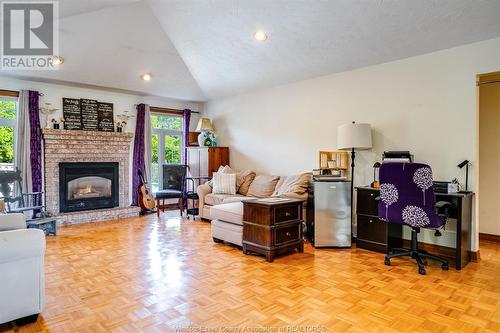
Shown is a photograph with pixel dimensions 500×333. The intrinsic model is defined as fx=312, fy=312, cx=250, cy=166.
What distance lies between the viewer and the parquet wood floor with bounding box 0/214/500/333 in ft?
7.06

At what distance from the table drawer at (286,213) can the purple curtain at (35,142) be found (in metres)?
4.27

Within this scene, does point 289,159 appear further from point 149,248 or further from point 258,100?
point 149,248

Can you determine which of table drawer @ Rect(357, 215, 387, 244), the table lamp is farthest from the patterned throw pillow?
table drawer @ Rect(357, 215, 387, 244)

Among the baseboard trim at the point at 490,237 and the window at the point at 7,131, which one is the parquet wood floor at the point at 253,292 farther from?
the window at the point at 7,131

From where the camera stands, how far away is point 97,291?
2.69 meters

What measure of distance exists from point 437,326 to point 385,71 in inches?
128

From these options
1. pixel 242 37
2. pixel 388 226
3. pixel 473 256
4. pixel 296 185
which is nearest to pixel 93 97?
pixel 242 37

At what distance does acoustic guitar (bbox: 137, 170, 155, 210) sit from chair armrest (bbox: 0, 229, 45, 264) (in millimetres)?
4276

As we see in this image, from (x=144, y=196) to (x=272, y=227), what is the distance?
383 centimetres

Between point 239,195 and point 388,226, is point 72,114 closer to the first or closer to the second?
point 239,195

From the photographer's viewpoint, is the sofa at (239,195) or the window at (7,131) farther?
the window at (7,131)

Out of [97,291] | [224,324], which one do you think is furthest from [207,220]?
[224,324]

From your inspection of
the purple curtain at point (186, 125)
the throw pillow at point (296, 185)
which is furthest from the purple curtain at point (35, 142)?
the throw pillow at point (296, 185)

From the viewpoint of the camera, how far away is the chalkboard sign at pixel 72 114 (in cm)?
568
